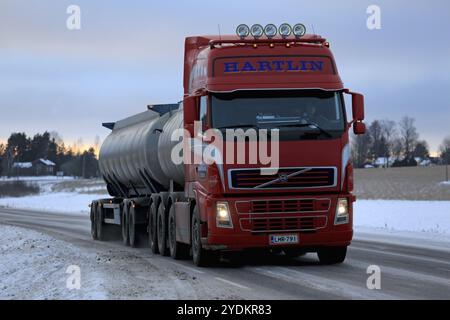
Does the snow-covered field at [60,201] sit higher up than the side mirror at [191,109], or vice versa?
the side mirror at [191,109]

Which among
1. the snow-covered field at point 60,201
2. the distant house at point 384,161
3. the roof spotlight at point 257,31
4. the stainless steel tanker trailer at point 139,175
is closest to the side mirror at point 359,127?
the roof spotlight at point 257,31

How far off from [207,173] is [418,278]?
396cm

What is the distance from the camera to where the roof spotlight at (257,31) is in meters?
15.4

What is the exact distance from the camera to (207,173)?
1445cm

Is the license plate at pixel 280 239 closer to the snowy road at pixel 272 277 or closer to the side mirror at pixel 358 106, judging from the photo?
the snowy road at pixel 272 277

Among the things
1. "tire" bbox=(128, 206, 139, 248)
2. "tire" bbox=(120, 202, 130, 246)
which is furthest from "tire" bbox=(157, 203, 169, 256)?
"tire" bbox=(120, 202, 130, 246)

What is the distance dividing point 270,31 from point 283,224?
365 centimetres

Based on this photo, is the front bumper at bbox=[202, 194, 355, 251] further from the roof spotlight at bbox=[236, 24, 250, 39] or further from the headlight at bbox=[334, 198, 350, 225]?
the roof spotlight at bbox=[236, 24, 250, 39]

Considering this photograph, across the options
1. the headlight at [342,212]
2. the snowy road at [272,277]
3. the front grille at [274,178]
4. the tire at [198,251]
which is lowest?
the snowy road at [272,277]

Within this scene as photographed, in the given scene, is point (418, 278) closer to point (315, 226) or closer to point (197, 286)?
point (315, 226)

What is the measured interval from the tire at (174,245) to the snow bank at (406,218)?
11033 mm

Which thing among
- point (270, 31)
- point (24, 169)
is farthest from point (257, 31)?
point (24, 169)
